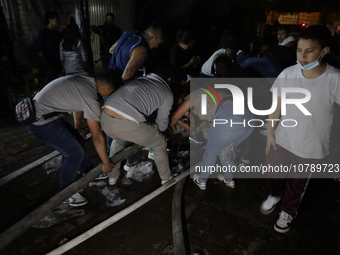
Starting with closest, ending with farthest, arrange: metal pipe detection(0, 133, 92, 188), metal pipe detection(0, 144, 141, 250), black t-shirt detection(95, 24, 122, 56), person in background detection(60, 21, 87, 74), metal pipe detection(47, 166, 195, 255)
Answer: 1. metal pipe detection(0, 144, 141, 250)
2. metal pipe detection(47, 166, 195, 255)
3. metal pipe detection(0, 133, 92, 188)
4. person in background detection(60, 21, 87, 74)
5. black t-shirt detection(95, 24, 122, 56)

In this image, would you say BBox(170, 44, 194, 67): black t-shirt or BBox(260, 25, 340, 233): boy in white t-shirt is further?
BBox(170, 44, 194, 67): black t-shirt

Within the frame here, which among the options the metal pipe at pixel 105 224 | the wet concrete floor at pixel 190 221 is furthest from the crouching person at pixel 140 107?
the wet concrete floor at pixel 190 221

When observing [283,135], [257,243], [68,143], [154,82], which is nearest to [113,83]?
[154,82]

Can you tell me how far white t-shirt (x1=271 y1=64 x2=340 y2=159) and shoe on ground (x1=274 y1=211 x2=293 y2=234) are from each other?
2.66ft

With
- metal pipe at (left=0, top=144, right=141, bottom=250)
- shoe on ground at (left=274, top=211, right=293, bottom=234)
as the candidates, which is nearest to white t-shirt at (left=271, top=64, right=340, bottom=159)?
shoe on ground at (left=274, top=211, right=293, bottom=234)

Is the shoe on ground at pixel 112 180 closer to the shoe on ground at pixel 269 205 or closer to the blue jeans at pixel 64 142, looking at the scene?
the blue jeans at pixel 64 142

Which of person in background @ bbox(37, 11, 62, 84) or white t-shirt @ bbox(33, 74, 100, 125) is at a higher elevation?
person in background @ bbox(37, 11, 62, 84)

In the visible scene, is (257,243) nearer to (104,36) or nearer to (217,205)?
(217,205)

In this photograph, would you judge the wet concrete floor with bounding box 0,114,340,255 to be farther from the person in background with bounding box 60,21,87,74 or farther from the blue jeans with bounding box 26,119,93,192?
the person in background with bounding box 60,21,87,74

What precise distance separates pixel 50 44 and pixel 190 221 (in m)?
4.54

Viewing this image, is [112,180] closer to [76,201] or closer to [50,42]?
[76,201]

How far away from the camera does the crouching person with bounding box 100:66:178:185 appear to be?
2641 mm

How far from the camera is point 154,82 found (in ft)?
9.23

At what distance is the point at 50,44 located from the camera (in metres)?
4.93
